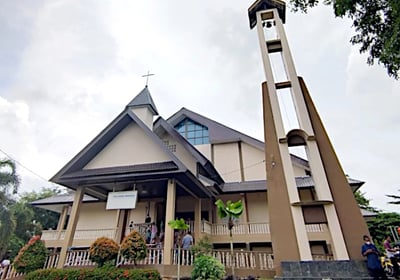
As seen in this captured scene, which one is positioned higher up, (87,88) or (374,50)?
(87,88)

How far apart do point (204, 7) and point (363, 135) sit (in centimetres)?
1056

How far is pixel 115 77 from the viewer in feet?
43.0

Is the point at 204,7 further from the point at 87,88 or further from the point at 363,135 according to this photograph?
the point at 363,135

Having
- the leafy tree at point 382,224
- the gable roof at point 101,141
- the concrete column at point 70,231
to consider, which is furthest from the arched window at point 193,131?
the leafy tree at point 382,224

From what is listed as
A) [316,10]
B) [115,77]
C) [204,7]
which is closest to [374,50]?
[316,10]

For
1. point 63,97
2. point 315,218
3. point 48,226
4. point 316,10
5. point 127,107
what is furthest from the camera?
point 48,226

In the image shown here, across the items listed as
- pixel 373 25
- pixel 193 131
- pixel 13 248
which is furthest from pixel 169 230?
pixel 13 248

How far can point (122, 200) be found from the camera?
9.92 metres

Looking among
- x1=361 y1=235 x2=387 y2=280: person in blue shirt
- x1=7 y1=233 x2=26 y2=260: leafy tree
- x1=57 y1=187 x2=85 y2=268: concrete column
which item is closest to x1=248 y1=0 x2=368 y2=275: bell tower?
x1=361 y1=235 x2=387 y2=280: person in blue shirt

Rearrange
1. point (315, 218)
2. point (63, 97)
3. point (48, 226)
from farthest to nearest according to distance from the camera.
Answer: point (48, 226), point (63, 97), point (315, 218)

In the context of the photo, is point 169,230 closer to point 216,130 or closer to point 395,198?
point 395,198

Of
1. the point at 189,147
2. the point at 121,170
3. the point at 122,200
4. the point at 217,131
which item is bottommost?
the point at 122,200

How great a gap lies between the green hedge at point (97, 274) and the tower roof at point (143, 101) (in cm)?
745

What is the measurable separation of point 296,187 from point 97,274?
23.4 feet
